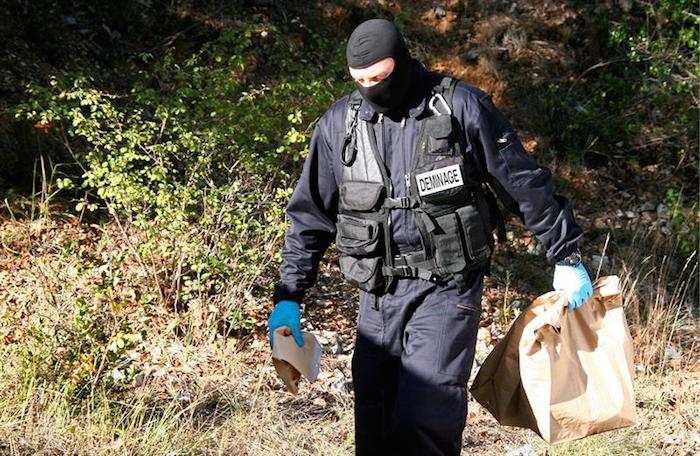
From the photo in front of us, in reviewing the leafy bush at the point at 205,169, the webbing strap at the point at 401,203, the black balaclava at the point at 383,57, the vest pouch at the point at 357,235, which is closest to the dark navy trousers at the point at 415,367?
the vest pouch at the point at 357,235

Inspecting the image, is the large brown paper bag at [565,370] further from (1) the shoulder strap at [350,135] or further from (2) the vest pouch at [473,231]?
(1) the shoulder strap at [350,135]

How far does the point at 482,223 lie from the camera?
121 inches

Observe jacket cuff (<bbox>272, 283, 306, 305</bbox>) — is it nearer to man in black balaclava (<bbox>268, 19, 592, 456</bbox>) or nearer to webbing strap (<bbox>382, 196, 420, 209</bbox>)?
man in black balaclava (<bbox>268, 19, 592, 456</bbox>)

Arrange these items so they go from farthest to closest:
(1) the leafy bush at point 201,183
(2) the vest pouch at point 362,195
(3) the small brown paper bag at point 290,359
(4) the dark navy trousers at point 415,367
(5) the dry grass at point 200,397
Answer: (1) the leafy bush at point 201,183, (5) the dry grass at point 200,397, (3) the small brown paper bag at point 290,359, (2) the vest pouch at point 362,195, (4) the dark navy trousers at point 415,367

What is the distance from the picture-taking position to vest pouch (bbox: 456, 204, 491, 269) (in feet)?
9.97

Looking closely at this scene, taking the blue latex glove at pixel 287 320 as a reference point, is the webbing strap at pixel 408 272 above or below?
above

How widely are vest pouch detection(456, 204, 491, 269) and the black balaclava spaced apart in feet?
1.52

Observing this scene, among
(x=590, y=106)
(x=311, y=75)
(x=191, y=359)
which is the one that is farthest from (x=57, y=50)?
(x=590, y=106)

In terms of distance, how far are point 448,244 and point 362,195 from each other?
14.2 inches

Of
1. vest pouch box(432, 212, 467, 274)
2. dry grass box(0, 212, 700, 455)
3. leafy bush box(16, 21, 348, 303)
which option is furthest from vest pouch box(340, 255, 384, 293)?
leafy bush box(16, 21, 348, 303)

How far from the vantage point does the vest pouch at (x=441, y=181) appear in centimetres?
295

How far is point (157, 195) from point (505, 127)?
2.63 meters

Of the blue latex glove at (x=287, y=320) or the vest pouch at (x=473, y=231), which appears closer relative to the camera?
the vest pouch at (x=473, y=231)

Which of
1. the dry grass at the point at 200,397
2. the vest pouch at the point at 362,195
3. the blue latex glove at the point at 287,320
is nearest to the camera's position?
the vest pouch at the point at 362,195
